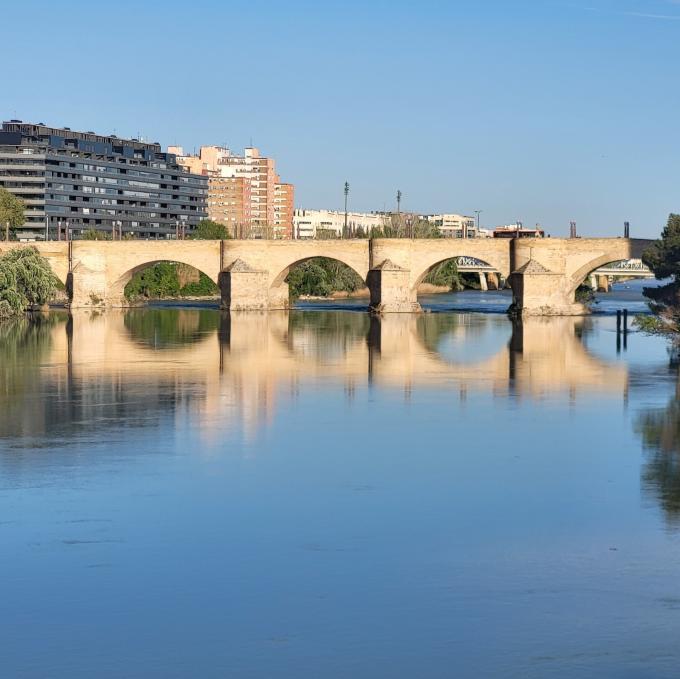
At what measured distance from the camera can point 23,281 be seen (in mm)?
58500

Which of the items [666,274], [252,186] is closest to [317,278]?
[666,274]

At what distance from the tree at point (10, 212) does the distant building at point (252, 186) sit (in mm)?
78798

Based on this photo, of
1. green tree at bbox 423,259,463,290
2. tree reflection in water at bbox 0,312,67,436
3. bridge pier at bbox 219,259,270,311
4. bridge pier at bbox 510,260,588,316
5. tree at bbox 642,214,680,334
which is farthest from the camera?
green tree at bbox 423,259,463,290

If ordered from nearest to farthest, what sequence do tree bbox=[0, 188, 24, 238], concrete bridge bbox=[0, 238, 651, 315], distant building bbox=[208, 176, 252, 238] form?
concrete bridge bbox=[0, 238, 651, 315] → tree bbox=[0, 188, 24, 238] → distant building bbox=[208, 176, 252, 238]

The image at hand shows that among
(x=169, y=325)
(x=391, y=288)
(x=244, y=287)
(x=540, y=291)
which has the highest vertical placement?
(x=244, y=287)

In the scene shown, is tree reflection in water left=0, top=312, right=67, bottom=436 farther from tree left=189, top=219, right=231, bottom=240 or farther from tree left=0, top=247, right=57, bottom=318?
tree left=189, top=219, right=231, bottom=240

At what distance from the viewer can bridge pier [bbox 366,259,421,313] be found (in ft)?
200

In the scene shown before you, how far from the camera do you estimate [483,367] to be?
3497 cm

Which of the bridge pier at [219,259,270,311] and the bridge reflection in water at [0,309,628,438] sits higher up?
the bridge pier at [219,259,270,311]

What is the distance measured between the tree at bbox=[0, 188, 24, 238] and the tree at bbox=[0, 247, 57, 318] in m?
29.7

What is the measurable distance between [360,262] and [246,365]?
1083 inches

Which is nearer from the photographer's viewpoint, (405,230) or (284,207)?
(405,230)

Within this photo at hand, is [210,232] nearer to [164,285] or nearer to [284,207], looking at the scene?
[164,285]

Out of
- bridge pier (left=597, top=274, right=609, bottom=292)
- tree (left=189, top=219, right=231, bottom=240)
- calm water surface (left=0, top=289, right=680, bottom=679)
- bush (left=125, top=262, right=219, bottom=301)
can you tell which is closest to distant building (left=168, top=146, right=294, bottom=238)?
tree (left=189, top=219, right=231, bottom=240)
